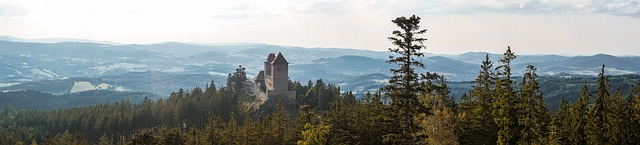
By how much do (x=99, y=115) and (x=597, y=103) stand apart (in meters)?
108

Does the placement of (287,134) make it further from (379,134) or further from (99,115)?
(99,115)

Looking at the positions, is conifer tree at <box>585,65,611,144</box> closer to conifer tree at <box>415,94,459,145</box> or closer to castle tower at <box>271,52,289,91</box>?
conifer tree at <box>415,94,459,145</box>

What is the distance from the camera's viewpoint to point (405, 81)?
3438cm

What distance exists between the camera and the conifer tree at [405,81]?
33219 millimetres

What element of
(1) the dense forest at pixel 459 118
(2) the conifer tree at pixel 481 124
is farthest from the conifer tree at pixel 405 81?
(2) the conifer tree at pixel 481 124

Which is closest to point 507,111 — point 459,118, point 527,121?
point 527,121

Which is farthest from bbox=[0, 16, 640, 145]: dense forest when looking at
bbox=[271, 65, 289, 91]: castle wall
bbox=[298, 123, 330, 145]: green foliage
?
bbox=[271, 65, 289, 91]: castle wall

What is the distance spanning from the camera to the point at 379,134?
48625 mm

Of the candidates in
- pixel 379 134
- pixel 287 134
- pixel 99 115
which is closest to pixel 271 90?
pixel 99 115

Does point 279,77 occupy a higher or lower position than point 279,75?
lower

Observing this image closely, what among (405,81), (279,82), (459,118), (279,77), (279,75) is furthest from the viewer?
(279,82)

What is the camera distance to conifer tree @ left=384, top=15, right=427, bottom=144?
3322 cm

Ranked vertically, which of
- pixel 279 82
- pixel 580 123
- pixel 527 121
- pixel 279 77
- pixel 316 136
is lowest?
pixel 279 82

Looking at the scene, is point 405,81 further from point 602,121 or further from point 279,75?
point 279,75
